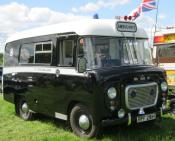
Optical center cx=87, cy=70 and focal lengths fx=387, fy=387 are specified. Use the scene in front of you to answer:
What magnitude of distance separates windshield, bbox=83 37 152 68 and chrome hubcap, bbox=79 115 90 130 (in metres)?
1.24

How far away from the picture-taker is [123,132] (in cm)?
970

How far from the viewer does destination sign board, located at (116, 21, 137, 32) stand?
9.42m

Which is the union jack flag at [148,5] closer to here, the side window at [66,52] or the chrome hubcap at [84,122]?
the side window at [66,52]

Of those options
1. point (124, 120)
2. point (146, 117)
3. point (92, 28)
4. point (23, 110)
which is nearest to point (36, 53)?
point (23, 110)

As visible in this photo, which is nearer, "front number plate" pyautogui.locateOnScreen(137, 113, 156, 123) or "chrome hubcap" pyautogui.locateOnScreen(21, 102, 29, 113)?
"front number plate" pyautogui.locateOnScreen(137, 113, 156, 123)

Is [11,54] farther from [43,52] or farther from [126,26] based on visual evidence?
[126,26]

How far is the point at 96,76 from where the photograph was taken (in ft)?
27.7

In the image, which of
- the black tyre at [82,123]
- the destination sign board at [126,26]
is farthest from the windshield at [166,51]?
the black tyre at [82,123]

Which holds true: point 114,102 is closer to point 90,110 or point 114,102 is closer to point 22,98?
point 90,110

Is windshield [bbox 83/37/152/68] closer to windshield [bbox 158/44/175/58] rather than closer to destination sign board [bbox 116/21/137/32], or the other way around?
destination sign board [bbox 116/21/137/32]

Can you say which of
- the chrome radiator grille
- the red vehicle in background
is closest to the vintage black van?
the chrome radiator grille

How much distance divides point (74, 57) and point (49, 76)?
134cm

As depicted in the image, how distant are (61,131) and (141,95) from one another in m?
2.40

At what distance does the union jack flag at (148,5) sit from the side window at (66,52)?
9.27 meters
